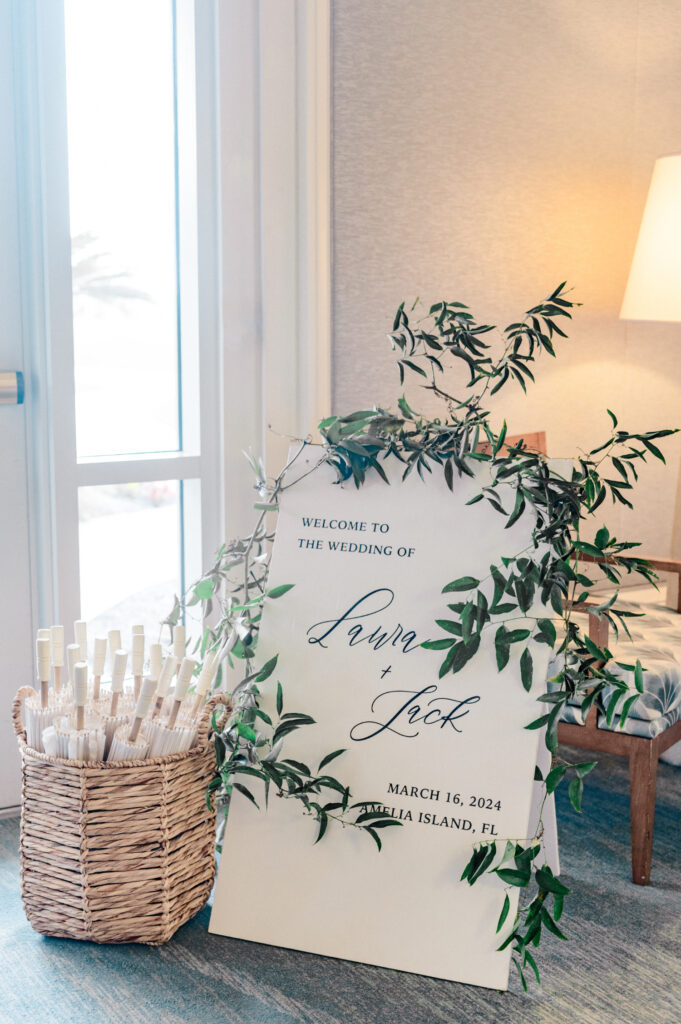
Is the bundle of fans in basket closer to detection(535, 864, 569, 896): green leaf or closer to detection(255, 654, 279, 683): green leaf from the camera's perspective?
detection(255, 654, 279, 683): green leaf

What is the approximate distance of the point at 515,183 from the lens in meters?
2.64

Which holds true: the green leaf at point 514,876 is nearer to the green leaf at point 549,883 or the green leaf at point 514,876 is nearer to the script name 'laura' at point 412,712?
the green leaf at point 549,883

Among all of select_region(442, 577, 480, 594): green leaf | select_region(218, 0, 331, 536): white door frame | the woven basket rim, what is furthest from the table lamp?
the woven basket rim

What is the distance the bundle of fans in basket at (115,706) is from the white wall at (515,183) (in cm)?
95

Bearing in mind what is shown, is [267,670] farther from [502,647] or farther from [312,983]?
[312,983]

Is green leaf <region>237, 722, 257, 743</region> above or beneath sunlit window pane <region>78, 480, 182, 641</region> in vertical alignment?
beneath

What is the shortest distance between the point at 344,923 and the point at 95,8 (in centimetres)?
191

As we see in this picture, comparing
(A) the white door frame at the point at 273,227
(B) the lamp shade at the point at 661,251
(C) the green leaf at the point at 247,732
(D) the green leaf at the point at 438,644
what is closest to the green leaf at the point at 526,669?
(D) the green leaf at the point at 438,644

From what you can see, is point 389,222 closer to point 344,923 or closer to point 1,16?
point 1,16

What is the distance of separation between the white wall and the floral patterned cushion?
0.34m

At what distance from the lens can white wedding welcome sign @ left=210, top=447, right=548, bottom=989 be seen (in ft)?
5.20

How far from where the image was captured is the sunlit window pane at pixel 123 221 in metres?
2.16

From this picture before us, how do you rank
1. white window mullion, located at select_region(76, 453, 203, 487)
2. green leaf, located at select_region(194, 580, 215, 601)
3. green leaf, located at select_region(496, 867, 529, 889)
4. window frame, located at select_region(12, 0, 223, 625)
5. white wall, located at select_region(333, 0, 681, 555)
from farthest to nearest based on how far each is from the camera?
1. white wall, located at select_region(333, 0, 681, 555)
2. white window mullion, located at select_region(76, 453, 203, 487)
3. window frame, located at select_region(12, 0, 223, 625)
4. green leaf, located at select_region(194, 580, 215, 601)
5. green leaf, located at select_region(496, 867, 529, 889)

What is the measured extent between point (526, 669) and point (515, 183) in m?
1.56
